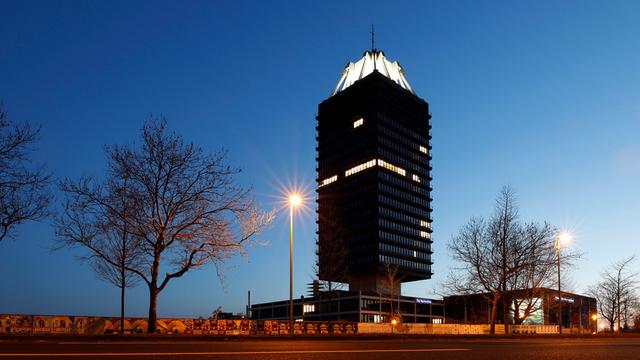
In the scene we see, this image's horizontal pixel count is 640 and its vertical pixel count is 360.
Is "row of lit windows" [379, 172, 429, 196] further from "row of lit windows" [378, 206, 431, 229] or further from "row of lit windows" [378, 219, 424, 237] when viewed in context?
"row of lit windows" [378, 219, 424, 237]

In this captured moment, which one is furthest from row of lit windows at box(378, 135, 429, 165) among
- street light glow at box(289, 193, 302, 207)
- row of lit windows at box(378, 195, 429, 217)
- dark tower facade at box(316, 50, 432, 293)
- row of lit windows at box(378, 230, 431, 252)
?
street light glow at box(289, 193, 302, 207)

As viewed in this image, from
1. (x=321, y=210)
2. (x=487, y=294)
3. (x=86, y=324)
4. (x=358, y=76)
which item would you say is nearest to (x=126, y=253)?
(x=86, y=324)

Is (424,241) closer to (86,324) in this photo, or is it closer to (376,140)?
(376,140)

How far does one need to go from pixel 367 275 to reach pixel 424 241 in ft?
74.2

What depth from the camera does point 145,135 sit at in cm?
2859

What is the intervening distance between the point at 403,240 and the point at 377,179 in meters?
20.2

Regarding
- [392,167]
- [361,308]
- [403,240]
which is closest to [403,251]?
[403,240]

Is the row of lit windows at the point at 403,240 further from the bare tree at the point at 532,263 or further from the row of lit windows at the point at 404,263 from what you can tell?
the bare tree at the point at 532,263

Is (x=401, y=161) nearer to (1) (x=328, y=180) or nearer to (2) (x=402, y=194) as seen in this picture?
(2) (x=402, y=194)

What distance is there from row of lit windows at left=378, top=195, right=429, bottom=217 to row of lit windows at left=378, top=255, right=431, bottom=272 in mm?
15539

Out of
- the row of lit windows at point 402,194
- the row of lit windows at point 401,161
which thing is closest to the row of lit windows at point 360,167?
the row of lit windows at point 401,161

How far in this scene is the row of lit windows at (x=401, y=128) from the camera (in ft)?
568

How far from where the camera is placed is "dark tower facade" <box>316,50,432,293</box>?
162625 millimetres

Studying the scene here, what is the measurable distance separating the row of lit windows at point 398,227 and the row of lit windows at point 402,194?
338 inches
